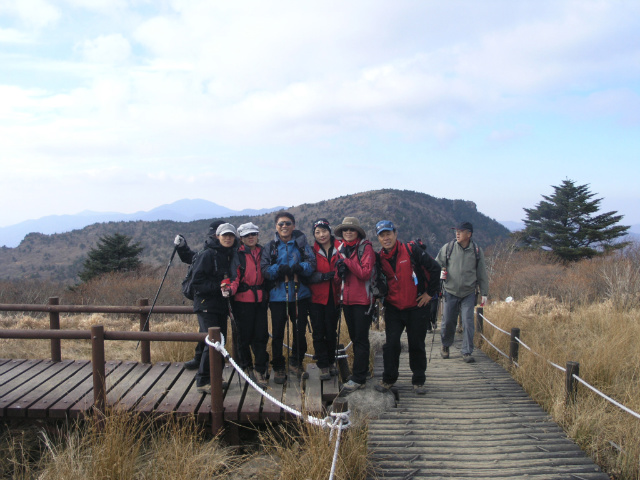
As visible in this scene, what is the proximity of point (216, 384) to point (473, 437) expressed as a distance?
7.72ft

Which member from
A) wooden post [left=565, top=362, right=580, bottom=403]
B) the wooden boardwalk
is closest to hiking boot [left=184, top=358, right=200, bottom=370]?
the wooden boardwalk

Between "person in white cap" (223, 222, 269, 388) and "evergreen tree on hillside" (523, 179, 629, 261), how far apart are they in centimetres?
3121

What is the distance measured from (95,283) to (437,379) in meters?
27.4

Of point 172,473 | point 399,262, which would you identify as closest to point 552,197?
point 399,262

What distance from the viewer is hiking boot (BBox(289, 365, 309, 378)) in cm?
498

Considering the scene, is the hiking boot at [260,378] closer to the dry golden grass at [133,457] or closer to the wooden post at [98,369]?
the dry golden grass at [133,457]

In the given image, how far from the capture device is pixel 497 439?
403 centimetres

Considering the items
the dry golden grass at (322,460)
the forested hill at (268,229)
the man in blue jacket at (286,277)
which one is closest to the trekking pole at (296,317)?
the man in blue jacket at (286,277)

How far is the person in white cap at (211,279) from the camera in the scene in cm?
457

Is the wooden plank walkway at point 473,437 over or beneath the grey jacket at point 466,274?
beneath

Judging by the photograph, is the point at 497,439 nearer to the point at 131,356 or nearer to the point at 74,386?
the point at 74,386

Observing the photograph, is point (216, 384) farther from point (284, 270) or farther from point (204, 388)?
point (284, 270)

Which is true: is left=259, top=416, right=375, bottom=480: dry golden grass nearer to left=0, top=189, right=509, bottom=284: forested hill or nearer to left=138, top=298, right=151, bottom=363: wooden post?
left=138, top=298, right=151, bottom=363: wooden post

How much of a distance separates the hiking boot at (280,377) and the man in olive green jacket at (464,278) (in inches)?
105
